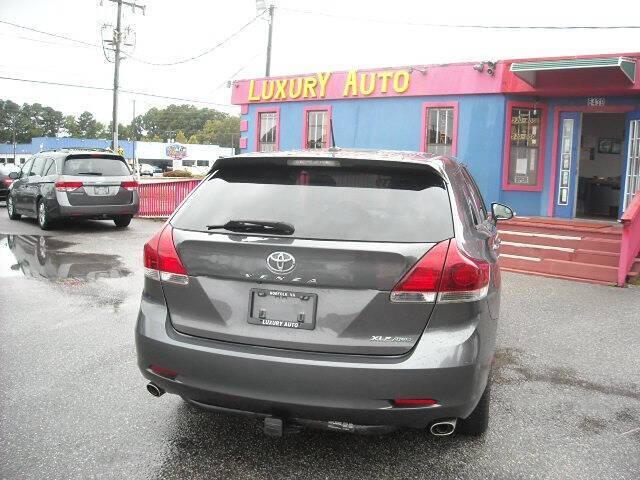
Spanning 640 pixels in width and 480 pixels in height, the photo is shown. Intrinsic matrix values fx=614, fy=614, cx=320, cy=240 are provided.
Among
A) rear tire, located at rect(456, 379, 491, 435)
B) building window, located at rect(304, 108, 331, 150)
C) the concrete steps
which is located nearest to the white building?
building window, located at rect(304, 108, 331, 150)

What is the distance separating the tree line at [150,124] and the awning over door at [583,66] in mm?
123010

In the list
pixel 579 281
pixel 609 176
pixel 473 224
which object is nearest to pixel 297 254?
pixel 473 224

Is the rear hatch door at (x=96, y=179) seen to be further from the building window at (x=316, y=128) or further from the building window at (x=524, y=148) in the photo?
the building window at (x=524, y=148)

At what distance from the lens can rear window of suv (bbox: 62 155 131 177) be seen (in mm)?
12797

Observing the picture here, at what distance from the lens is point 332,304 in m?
2.84

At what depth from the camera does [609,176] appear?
50.8 ft

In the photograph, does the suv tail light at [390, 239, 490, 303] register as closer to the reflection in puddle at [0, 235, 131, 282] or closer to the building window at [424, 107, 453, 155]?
the reflection in puddle at [0, 235, 131, 282]

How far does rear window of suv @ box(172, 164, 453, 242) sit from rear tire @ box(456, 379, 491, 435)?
1.13 meters

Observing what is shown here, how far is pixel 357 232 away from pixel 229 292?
68 centimetres

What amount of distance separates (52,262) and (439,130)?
9.27 metres

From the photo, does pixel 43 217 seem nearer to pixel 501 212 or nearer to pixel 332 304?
pixel 501 212

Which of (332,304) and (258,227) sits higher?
(258,227)

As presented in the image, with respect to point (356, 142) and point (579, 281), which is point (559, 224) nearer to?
point (579, 281)

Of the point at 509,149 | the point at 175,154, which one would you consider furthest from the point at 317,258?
the point at 175,154
